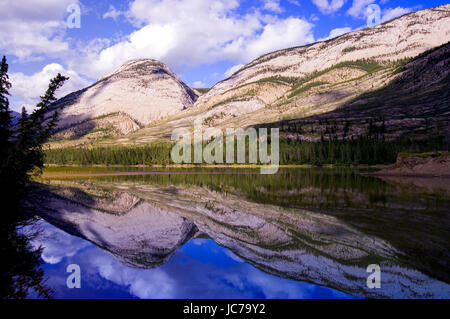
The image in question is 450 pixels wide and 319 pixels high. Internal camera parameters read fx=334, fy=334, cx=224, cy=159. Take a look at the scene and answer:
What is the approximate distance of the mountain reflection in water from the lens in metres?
8.80

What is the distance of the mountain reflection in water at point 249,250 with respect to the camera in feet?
28.9

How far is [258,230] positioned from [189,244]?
12.5 ft

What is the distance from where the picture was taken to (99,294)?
8.34 meters

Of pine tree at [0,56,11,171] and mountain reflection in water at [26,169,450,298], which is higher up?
pine tree at [0,56,11,171]

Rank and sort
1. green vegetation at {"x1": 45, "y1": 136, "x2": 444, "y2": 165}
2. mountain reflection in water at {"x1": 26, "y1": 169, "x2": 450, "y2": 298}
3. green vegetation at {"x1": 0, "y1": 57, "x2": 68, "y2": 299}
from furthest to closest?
1. green vegetation at {"x1": 45, "y1": 136, "x2": 444, "y2": 165}
2. green vegetation at {"x1": 0, "y1": 57, "x2": 68, "y2": 299}
3. mountain reflection in water at {"x1": 26, "y1": 169, "x2": 450, "y2": 298}

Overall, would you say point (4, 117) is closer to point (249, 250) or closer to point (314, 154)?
point (249, 250)

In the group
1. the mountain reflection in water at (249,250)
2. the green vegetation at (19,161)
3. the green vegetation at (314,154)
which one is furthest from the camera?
the green vegetation at (314,154)

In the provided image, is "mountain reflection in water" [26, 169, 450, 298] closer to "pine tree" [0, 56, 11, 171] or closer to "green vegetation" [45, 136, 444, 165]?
"pine tree" [0, 56, 11, 171]

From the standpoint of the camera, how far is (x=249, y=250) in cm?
1256

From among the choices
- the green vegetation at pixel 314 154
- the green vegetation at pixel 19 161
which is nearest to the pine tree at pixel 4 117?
the green vegetation at pixel 19 161

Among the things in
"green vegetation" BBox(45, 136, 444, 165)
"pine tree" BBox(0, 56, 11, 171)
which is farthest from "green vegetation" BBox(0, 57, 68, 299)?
"green vegetation" BBox(45, 136, 444, 165)

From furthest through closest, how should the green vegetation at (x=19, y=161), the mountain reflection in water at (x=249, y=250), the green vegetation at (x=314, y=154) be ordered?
1. the green vegetation at (x=314, y=154)
2. the green vegetation at (x=19, y=161)
3. the mountain reflection in water at (x=249, y=250)

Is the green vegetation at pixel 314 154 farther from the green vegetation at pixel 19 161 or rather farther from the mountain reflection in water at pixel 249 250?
the green vegetation at pixel 19 161

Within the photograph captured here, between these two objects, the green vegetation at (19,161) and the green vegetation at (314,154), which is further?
the green vegetation at (314,154)
